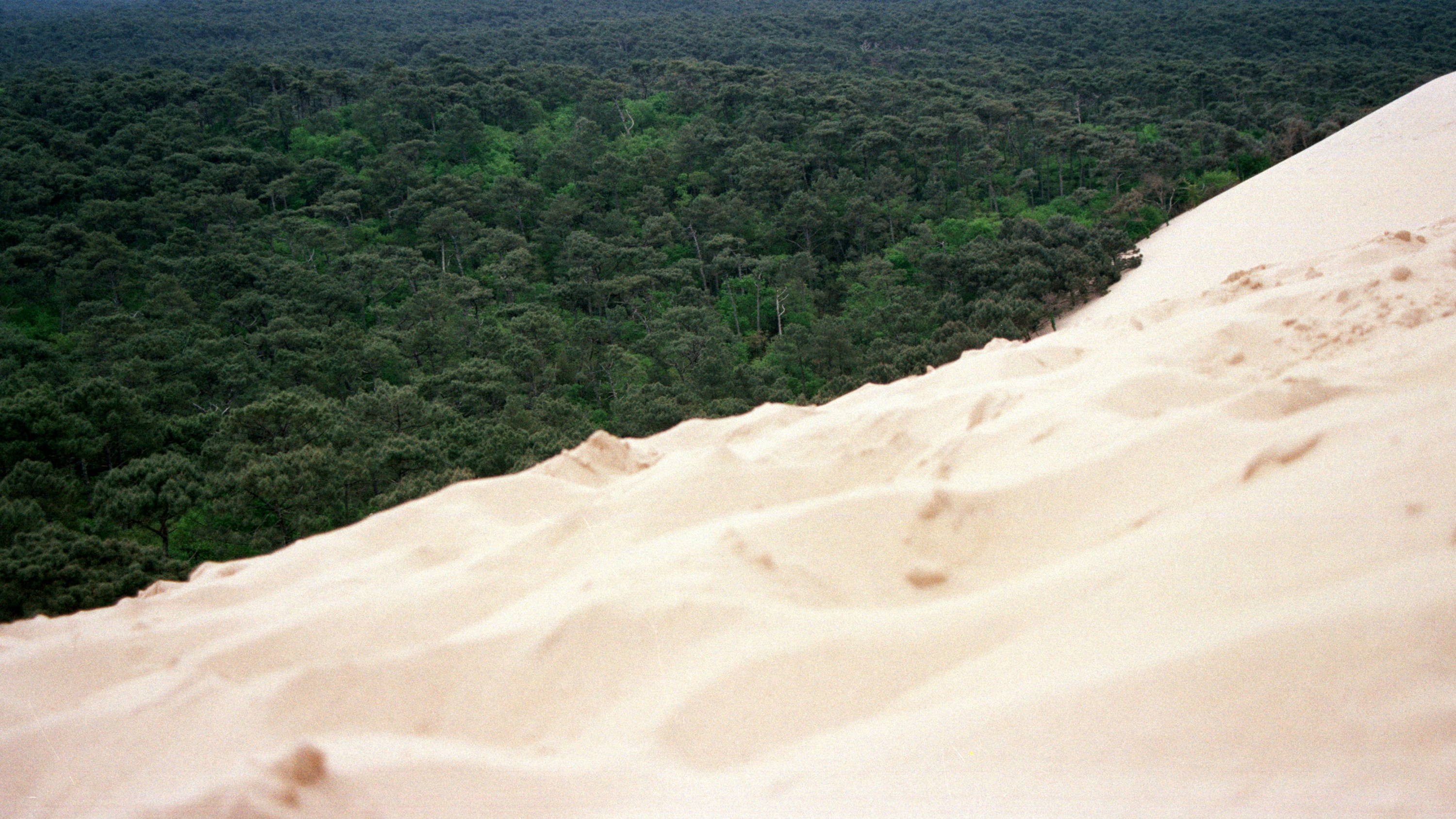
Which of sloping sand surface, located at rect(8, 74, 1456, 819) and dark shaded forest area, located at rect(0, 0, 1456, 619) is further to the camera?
dark shaded forest area, located at rect(0, 0, 1456, 619)

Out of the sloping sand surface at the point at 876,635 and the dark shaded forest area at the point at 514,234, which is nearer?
the sloping sand surface at the point at 876,635

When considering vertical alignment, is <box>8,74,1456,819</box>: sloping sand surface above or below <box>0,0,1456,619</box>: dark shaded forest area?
above

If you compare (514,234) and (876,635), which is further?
(514,234)

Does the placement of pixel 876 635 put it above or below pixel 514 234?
above

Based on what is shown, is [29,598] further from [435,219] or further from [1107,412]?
[435,219]
